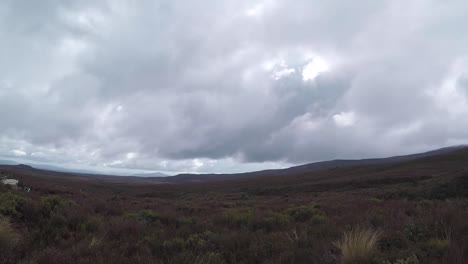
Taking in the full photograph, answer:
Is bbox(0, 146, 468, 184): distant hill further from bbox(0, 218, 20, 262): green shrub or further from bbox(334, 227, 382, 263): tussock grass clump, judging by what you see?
bbox(0, 218, 20, 262): green shrub

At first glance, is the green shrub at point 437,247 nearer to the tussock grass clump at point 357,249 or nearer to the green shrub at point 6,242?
the tussock grass clump at point 357,249

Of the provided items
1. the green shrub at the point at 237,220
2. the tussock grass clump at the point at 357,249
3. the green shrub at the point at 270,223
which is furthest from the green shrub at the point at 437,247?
the green shrub at the point at 237,220

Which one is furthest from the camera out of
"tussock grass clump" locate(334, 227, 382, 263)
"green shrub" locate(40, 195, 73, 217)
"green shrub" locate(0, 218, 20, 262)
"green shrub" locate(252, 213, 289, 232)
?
"green shrub" locate(40, 195, 73, 217)

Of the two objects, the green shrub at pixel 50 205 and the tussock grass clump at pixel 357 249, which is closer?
the tussock grass clump at pixel 357 249

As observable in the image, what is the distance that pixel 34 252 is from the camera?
5.39 metres

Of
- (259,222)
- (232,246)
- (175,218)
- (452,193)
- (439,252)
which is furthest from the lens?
(452,193)

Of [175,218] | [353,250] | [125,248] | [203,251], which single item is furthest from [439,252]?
[175,218]

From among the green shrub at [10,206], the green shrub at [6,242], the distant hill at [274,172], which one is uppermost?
the green shrub at [10,206]

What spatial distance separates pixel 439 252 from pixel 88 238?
706 cm

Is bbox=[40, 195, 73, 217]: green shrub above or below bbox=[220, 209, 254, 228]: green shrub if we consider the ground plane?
above

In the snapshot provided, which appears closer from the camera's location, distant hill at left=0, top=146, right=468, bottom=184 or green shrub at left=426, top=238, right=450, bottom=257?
green shrub at left=426, top=238, right=450, bottom=257

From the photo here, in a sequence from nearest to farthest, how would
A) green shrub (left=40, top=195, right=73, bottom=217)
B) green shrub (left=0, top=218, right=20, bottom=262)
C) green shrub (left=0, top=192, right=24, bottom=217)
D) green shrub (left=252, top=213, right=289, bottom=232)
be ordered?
green shrub (left=0, top=218, right=20, bottom=262) → green shrub (left=0, top=192, right=24, bottom=217) → green shrub (left=252, top=213, right=289, bottom=232) → green shrub (left=40, top=195, right=73, bottom=217)

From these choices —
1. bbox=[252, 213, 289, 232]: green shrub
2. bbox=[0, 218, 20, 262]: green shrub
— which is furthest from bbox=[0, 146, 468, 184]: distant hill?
bbox=[0, 218, 20, 262]: green shrub

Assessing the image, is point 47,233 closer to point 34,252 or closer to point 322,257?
point 34,252
